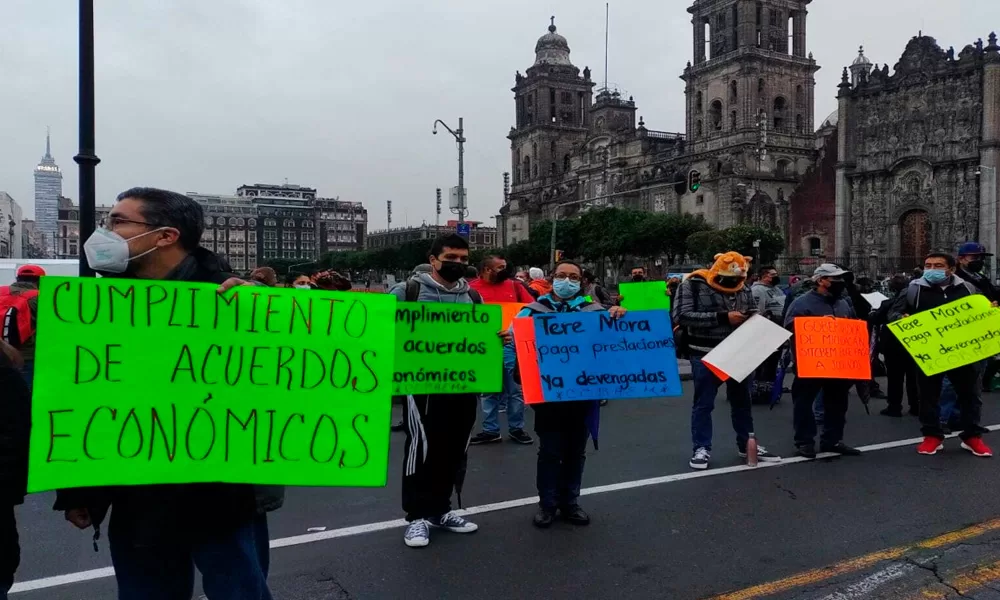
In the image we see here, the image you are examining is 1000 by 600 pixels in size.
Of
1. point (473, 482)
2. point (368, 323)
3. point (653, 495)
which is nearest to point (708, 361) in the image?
point (653, 495)

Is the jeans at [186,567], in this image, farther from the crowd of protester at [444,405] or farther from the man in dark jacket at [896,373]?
the man in dark jacket at [896,373]

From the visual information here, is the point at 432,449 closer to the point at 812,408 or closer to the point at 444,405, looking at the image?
the point at 444,405

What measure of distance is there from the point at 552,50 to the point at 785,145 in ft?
146

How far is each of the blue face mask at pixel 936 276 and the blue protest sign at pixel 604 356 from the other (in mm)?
3158

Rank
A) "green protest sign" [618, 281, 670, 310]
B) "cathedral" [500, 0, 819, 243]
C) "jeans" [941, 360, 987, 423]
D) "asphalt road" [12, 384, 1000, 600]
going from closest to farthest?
"asphalt road" [12, 384, 1000, 600]
"jeans" [941, 360, 987, 423]
"green protest sign" [618, 281, 670, 310]
"cathedral" [500, 0, 819, 243]

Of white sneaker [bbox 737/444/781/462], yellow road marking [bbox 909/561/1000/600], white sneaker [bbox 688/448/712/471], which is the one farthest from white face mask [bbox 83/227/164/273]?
white sneaker [bbox 737/444/781/462]

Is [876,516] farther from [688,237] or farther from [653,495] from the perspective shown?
[688,237]

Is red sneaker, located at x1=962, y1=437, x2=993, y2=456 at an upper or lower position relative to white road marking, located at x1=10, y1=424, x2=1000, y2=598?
upper

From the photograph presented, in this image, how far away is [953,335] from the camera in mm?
7059

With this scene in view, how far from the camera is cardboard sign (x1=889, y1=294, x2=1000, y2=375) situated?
276 inches

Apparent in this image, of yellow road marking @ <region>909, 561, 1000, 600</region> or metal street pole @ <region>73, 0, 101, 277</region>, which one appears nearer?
yellow road marking @ <region>909, 561, 1000, 600</region>

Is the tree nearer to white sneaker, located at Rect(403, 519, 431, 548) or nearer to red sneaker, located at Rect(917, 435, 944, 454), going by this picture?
red sneaker, located at Rect(917, 435, 944, 454)

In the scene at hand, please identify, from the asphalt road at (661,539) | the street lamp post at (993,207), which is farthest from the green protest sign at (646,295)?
the street lamp post at (993,207)

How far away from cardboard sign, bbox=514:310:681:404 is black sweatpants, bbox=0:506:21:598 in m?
2.99
